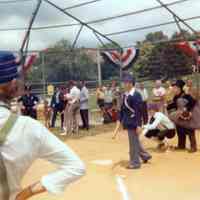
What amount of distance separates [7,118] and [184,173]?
20.2 ft

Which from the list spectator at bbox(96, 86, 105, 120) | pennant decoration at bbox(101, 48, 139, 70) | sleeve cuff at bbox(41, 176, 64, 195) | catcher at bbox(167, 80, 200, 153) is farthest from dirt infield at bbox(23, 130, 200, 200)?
spectator at bbox(96, 86, 105, 120)

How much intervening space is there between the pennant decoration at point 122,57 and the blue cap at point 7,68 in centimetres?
1302

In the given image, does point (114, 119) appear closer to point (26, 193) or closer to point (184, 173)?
point (184, 173)

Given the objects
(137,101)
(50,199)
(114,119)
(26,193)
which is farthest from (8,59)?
(114,119)

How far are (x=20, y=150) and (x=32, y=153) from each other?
57 millimetres

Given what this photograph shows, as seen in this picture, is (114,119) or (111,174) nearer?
(111,174)

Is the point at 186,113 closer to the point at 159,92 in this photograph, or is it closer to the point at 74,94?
the point at 74,94

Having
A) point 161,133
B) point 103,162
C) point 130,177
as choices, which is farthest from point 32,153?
point 161,133

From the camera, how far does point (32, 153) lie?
71.5 inches

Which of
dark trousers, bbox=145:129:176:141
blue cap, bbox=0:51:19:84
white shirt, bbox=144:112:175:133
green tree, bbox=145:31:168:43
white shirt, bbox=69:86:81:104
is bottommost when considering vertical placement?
dark trousers, bbox=145:129:176:141

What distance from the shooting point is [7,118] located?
1.80 metres

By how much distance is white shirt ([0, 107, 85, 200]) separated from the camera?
177 cm

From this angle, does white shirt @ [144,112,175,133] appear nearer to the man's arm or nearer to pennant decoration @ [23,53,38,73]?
pennant decoration @ [23,53,38,73]

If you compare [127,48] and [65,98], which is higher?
[127,48]
